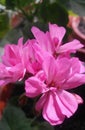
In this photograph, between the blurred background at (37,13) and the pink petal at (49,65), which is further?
the blurred background at (37,13)

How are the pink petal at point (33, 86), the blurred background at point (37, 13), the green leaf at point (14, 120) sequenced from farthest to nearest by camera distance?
the blurred background at point (37, 13), the green leaf at point (14, 120), the pink petal at point (33, 86)

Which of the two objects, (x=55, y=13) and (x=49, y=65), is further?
(x=55, y=13)

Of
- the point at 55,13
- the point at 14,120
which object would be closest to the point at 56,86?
the point at 14,120

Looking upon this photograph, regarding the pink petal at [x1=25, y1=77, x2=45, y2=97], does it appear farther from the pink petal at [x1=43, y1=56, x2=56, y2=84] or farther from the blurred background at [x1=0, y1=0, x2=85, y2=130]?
the blurred background at [x1=0, y1=0, x2=85, y2=130]

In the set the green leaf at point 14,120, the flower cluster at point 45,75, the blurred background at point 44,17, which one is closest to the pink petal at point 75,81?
the flower cluster at point 45,75

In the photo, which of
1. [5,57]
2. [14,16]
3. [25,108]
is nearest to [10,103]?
[25,108]

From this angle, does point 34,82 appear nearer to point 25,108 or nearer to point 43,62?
point 43,62

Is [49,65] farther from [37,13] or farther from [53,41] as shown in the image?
[37,13]

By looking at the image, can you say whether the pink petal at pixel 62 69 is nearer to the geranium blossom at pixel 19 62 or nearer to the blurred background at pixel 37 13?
the geranium blossom at pixel 19 62
